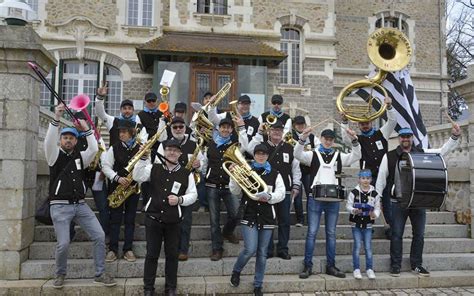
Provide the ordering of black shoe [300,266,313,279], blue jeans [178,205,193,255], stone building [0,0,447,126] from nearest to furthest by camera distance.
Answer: blue jeans [178,205,193,255] → black shoe [300,266,313,279] → stone building [0,0,447,126]

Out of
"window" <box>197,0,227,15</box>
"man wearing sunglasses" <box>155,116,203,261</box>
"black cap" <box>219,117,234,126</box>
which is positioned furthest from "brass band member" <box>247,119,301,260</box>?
"window" <box>197,0,227,15</box>

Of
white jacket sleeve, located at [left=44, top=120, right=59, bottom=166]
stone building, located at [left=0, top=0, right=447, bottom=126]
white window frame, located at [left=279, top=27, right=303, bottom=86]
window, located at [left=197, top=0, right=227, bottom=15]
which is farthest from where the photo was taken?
white window frame, located at [left=279, top=27, right=303, bottom=86]

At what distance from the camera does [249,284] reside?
5.60 meters

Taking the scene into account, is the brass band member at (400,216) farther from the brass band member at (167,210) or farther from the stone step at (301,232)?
the brass band member at (167,210)

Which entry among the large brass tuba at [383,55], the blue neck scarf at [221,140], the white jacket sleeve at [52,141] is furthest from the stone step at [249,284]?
the large brass tuba at [383,55]

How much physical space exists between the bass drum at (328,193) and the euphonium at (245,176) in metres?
1.00

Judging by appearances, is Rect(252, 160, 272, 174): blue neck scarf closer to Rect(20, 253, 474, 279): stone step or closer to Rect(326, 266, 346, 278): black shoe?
Rect(20, 253, 474, 279): stone step

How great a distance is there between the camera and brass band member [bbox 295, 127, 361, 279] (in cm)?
587

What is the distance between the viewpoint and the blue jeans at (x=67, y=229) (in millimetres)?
5094

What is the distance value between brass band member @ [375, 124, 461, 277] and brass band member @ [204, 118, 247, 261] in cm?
223

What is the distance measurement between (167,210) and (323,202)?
2319 millimetres

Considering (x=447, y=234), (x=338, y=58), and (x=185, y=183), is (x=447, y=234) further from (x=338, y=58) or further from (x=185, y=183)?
(x=338, y=58)

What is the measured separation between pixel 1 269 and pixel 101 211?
4.80 ft

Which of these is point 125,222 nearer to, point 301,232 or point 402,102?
point 301,232
